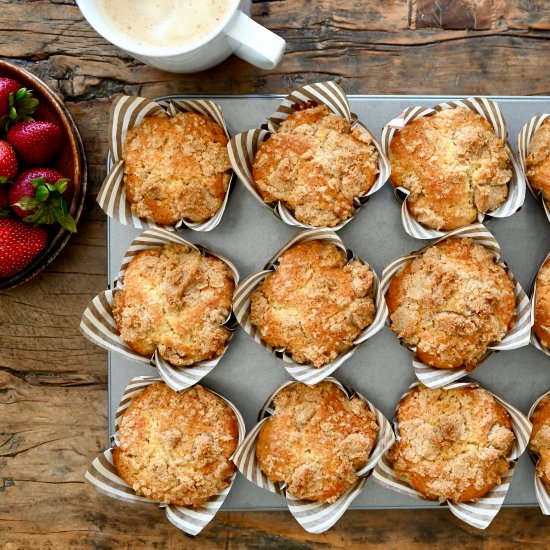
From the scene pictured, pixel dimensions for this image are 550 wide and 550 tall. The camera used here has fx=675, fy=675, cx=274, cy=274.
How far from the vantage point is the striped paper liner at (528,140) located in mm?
2006

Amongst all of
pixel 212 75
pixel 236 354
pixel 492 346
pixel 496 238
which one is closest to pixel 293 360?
A: pixel 236 354

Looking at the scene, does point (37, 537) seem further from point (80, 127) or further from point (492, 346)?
point (492, 346)

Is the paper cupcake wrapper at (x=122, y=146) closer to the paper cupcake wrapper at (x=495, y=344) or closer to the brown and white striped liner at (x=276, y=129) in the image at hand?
the brown and white striped liner at (x=276, y=129)

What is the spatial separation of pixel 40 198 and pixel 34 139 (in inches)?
7.6

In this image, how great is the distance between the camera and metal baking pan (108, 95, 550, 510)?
2094mm

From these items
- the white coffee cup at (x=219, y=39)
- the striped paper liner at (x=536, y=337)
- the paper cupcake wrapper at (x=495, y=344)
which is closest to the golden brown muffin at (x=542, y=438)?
the striped paper liner at (x=536, y=337)

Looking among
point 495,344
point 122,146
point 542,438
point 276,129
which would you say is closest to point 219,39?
point 276,129

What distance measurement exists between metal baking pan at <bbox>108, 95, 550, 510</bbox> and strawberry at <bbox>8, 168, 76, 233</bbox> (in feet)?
0.55

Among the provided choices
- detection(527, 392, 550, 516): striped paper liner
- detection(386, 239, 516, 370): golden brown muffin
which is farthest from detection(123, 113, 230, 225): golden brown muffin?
detection(527, 392, 550, 516): striped paper liner

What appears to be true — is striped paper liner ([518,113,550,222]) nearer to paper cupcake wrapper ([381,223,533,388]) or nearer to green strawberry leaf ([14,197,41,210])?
paper cupcake wrapper ([381,223,533,388])

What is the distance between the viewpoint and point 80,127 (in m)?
2.18

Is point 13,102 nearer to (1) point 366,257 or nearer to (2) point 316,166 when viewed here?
(2) point 316,166

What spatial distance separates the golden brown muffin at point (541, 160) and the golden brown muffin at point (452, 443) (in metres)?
0.64

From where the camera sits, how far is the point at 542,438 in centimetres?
206
